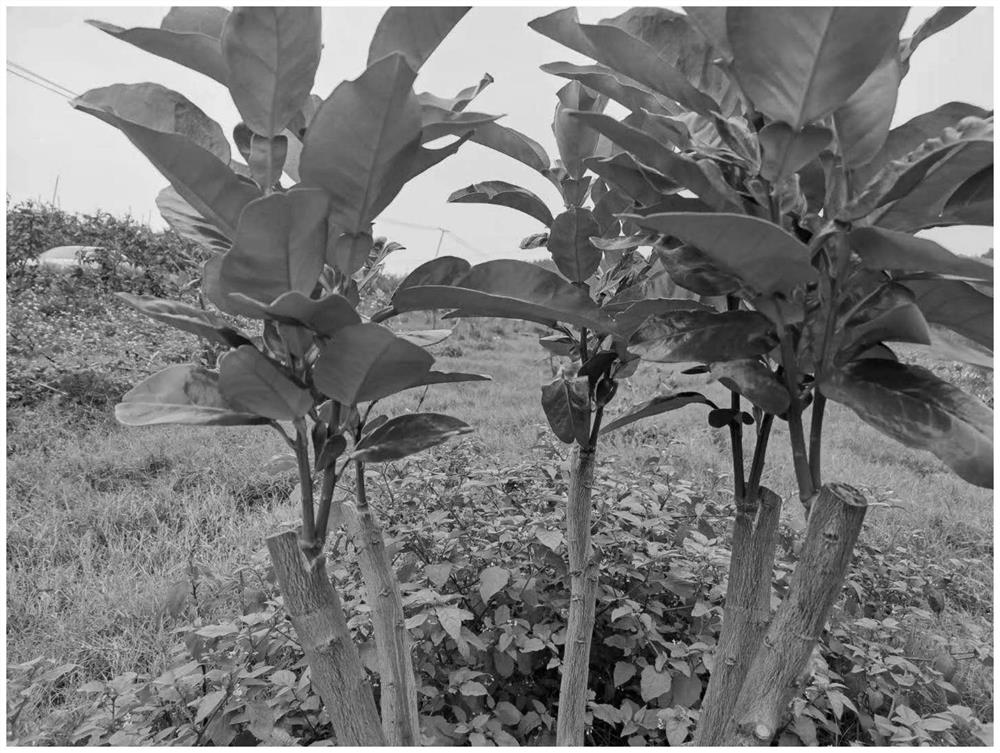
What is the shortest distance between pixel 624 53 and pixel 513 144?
352 millimetres

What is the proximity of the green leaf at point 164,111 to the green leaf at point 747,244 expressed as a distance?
19.1 inches

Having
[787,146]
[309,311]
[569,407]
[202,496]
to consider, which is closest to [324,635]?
[309,311]

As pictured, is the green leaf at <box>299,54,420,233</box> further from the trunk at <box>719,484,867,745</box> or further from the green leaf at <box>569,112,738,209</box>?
the trunk at <box>719,484,867,745</box>

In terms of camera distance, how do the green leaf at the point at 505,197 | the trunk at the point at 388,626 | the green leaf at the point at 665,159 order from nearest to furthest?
1. the green leaf at the point at 665,159
2. the trunk at the point at 388,626
3. the green leaf at the point at 505,197

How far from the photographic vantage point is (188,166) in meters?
0.63

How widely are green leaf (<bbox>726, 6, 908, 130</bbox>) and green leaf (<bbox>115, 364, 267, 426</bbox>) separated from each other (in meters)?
0.62

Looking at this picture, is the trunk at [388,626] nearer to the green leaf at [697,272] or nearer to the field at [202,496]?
the green leaf at [697,272]

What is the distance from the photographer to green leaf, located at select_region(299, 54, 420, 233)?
0.58m

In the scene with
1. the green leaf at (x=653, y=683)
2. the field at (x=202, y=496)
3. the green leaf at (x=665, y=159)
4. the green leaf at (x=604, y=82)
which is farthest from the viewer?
the field at (x=202, y=496)

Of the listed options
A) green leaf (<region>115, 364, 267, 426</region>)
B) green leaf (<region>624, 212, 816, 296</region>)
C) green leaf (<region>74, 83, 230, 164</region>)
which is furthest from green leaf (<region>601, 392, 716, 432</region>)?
green leaf (<region>74, 83, 230, 164</region>)

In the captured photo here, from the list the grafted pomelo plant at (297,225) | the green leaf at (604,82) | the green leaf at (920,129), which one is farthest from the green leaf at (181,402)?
the green leaf at (920,129)

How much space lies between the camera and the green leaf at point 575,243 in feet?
3.03

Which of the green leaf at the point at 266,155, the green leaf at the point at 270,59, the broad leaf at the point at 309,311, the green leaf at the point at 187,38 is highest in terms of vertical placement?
the green leaf at the point at 187,38

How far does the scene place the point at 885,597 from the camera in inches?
80.4
